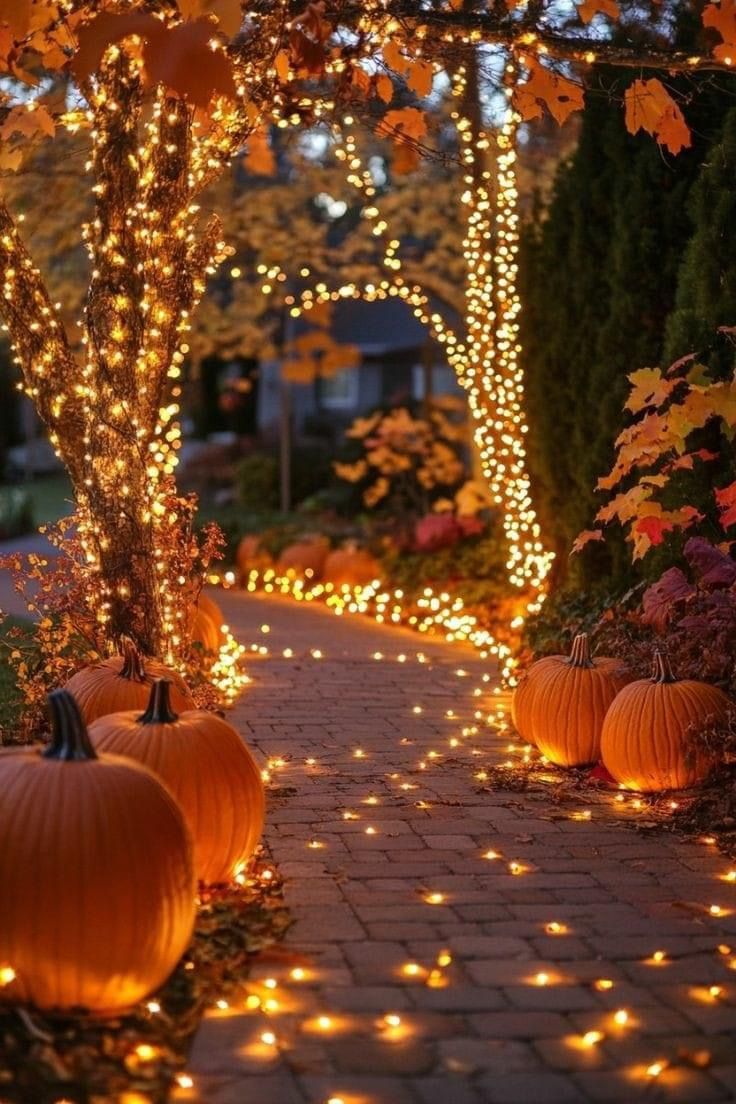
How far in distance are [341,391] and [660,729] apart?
25.9 meters

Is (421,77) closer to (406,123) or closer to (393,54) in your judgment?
(393,54)

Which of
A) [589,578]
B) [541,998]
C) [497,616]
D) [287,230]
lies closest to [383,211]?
[287,230]

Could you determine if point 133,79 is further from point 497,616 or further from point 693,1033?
point 497,616

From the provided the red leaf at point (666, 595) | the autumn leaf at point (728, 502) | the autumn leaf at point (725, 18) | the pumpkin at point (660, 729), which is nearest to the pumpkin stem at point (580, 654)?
the red leaf at point (666, 595)

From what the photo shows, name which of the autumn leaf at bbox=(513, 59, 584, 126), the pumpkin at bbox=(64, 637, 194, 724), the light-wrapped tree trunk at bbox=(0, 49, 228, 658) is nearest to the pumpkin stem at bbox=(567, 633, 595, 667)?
the pumpkin at bbox=(64, 637, 194, 724)

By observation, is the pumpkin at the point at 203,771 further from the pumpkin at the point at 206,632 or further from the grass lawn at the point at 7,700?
the pumpkin at the point at 206,632

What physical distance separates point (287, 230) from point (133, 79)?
11.6 m

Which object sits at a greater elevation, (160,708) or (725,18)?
(725,18)

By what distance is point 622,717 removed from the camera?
5.95 m

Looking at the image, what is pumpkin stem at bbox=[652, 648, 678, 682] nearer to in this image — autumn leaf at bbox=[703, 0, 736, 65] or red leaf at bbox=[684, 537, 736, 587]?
red leaf at bbox=[684, 537, 736, 587]

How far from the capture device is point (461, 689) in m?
8.73

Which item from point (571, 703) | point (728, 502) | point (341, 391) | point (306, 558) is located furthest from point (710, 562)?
point (341, 391)

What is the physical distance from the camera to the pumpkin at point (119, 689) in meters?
5.75

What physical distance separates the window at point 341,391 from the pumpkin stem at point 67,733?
2711cm
